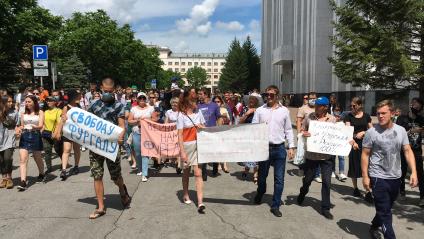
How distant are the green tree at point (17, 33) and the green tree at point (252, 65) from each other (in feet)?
158

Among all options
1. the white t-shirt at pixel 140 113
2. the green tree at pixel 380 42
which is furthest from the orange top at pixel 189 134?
the green tree at pixel 380 42

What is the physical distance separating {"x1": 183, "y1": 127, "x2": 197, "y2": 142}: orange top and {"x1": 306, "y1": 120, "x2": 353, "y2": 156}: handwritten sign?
169cm

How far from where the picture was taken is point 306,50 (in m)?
38.1

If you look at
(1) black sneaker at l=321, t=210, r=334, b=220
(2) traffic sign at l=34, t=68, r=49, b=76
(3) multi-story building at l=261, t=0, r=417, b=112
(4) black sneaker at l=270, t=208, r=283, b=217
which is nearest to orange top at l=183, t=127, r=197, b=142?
(4) black sneaker at l=270, t=208, r=283, b=217

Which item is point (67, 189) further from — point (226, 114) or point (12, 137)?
point (226, 114)

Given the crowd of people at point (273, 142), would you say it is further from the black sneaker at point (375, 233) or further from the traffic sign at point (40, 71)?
the traffic sign at point (40, 71)

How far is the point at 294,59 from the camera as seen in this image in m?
44.1

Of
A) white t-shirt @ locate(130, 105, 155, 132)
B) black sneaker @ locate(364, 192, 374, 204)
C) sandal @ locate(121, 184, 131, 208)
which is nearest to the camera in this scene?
sandal @ locate(121, 184, 131, 208)

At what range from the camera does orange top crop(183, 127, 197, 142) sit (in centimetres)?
661

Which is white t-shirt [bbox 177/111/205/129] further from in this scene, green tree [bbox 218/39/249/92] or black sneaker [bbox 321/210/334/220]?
green tree [bbox 218/39/249/92]

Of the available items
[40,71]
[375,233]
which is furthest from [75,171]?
[40,71]

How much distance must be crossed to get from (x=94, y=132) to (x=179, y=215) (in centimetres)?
169

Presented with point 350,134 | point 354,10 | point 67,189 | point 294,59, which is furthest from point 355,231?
point 294,59

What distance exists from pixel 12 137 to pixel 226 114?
4.83 meters
